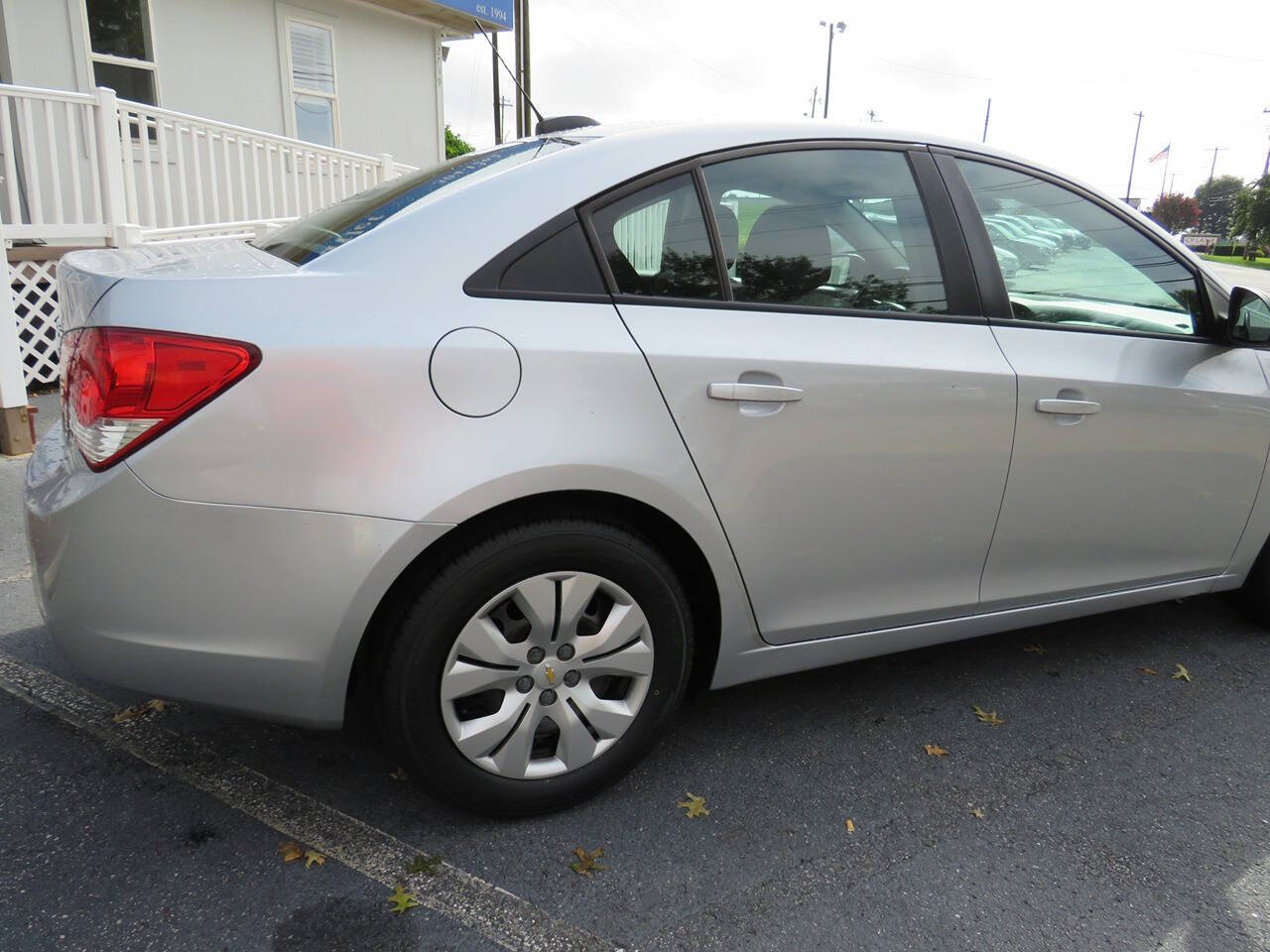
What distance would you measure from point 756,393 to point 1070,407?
1.01 m

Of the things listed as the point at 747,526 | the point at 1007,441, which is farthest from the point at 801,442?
the point at 1007,441

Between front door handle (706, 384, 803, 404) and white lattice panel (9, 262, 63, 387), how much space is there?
6.44m

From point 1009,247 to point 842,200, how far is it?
56 cm

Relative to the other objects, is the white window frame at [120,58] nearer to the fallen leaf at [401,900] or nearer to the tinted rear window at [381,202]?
the tinted rear window at [381,202]

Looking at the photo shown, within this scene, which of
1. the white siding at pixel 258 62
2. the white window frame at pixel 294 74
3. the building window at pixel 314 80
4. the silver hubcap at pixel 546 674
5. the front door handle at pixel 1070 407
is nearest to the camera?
the silver hubcap at pixel 546 674

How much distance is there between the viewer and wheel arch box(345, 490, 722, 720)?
6.69 ft

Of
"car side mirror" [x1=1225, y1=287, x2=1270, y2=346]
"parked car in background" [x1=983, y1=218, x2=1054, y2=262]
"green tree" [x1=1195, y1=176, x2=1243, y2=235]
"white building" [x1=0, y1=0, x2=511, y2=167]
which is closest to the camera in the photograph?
"parked car in background" [x1=983, y1=218, x2=1054, y2=262]

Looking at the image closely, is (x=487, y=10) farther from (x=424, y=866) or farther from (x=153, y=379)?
(x=424, y=866)

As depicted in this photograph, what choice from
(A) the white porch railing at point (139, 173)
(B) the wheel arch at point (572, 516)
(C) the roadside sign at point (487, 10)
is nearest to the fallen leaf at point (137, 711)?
(B) the wheel arch at point (572, 516)

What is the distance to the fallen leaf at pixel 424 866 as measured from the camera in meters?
2.13

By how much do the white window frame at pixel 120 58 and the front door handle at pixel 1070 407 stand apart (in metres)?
9.52

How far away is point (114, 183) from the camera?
734 cm

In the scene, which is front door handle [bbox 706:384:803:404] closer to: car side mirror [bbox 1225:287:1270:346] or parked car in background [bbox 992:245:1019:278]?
parked car in background [bbox 992:245:1019:278]

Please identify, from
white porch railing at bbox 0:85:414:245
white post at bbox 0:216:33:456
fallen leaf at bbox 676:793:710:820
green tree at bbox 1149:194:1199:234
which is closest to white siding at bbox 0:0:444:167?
white porch railing at bbox 0:85:414:245
